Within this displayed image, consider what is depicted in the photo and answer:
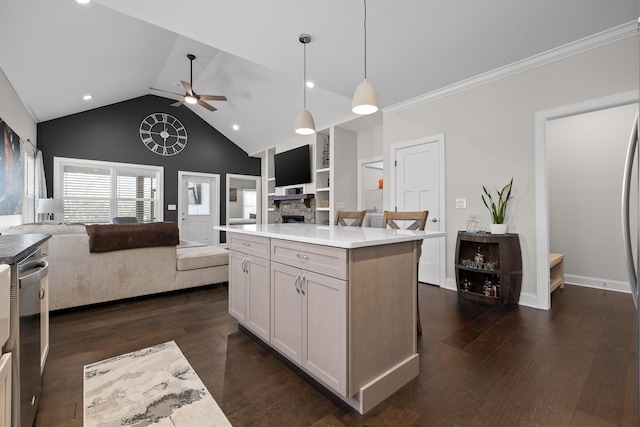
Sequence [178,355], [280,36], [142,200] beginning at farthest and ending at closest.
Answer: [142,200] → [280,36] → [178,355]

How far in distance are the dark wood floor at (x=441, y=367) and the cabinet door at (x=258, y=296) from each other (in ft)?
0.59

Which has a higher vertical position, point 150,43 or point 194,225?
point 150,43

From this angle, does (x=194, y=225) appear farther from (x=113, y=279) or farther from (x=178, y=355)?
(x=178, y=355)

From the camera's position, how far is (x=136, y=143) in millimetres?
6648

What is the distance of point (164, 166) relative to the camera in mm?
7004

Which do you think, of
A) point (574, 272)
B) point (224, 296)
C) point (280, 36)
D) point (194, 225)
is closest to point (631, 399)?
point (574, 272)

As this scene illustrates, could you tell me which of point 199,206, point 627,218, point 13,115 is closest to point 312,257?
point 627,218

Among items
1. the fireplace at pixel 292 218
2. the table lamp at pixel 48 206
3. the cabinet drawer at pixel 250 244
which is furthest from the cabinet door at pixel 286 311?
the table lamp at pixel 48 206

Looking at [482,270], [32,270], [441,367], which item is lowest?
[441,367]

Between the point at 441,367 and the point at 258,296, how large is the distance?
4.22 feet

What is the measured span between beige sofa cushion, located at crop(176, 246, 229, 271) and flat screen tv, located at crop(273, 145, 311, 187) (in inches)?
111

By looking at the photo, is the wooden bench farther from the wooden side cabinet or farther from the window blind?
the window blind

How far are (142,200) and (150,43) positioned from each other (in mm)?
3652

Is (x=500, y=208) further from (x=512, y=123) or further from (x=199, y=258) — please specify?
(x=199, y=258)
